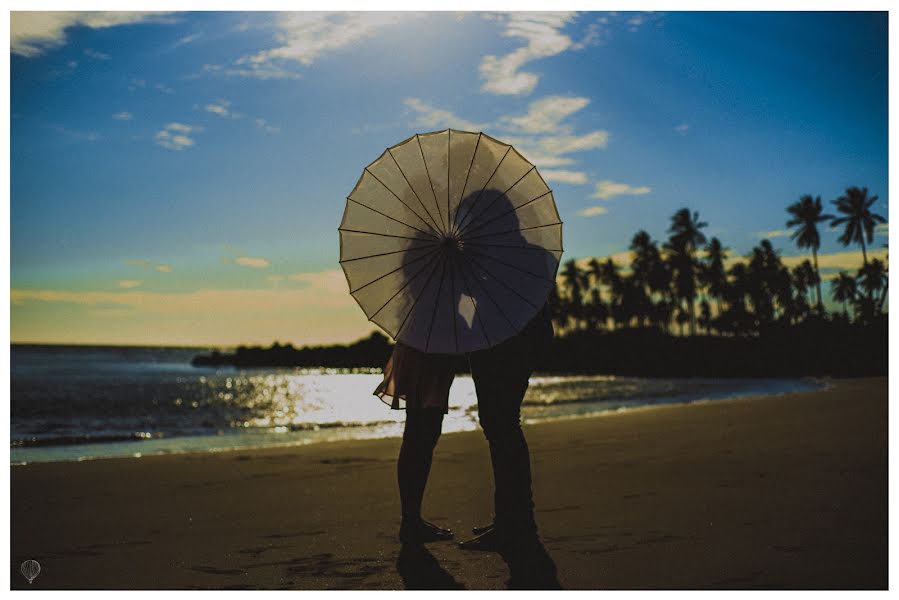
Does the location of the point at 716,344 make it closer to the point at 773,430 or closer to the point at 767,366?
the point at 767,366

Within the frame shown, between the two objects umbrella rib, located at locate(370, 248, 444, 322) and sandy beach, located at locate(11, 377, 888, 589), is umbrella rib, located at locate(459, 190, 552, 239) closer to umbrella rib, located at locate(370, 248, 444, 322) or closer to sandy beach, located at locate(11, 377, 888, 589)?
umbrella rib, located at locate(370, 248, 444, 322)

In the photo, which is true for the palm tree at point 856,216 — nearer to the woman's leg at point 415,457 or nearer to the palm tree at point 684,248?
the palm tree at point 684,248

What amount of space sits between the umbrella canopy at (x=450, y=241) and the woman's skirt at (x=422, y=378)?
0.20 meters

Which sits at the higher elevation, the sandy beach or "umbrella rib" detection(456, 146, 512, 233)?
"umbrella rib" detection(456, 146, 512, 233)

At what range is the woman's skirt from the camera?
11.7ft

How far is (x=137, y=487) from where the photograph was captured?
6465 millimetres

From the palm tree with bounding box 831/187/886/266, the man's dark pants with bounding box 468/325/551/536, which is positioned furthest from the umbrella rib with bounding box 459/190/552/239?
the palm tree with bounding box 831/187/886/266

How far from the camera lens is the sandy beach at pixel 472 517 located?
10.9 ft

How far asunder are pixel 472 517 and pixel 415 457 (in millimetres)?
1039

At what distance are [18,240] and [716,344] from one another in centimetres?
5624

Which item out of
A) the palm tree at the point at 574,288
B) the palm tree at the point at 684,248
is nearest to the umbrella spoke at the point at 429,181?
the palm tree at the point at 684,248

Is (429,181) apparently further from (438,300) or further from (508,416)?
(508,416)
